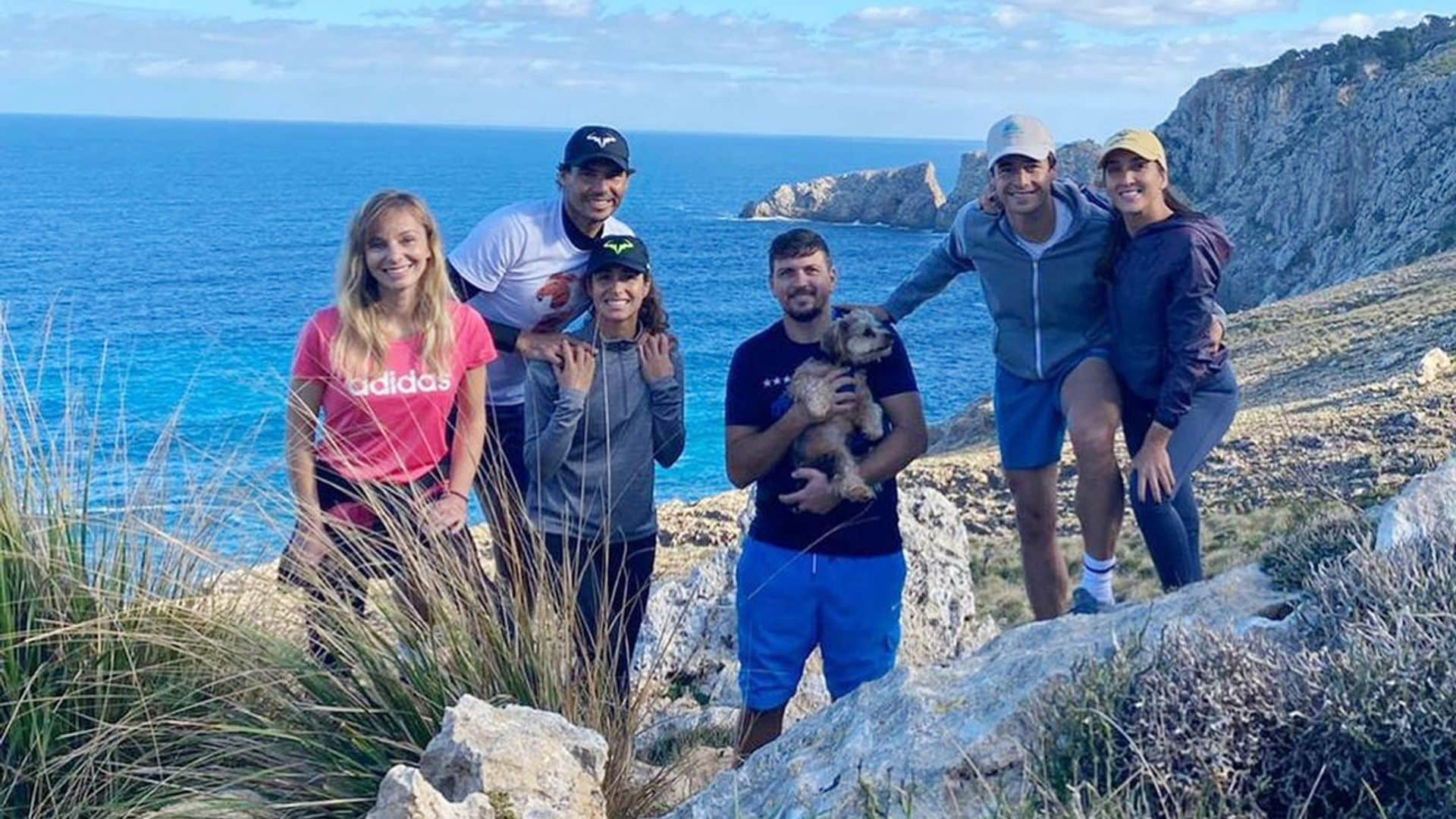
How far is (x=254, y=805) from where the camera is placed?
11.5 feet

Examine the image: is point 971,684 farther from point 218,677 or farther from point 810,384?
point 218,677

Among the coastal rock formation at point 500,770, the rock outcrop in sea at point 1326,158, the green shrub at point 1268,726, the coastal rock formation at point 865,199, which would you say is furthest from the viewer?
the coastal rock formation at point 865,199

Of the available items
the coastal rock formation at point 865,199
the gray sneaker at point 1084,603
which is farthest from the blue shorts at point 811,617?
the coastal rock formation at point 865,199

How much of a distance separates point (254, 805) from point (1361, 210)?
56.0 metres

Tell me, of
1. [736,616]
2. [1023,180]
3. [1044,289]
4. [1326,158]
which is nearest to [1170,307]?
[1044,289]

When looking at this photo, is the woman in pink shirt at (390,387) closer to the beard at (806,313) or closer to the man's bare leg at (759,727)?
the beard at (806,313)

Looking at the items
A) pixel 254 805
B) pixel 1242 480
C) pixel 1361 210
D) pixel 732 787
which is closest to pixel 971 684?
pixel 732 787

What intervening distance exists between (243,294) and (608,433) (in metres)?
57.4

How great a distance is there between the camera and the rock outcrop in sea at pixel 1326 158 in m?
48.0

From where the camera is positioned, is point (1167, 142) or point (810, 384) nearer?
point (810, 384)

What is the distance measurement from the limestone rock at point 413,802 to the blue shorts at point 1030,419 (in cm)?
298

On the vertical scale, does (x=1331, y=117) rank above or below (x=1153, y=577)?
above

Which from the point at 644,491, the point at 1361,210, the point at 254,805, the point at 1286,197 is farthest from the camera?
the point at 1286,197

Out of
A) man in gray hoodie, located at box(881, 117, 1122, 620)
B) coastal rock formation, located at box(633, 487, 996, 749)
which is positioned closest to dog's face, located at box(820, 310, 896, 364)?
man in gray hoodie, located at box(881, 117, 1122, 620)
